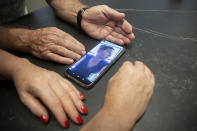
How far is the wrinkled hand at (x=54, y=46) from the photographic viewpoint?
1.98 feet

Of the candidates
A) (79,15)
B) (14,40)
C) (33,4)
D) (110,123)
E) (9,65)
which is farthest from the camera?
(33,4)

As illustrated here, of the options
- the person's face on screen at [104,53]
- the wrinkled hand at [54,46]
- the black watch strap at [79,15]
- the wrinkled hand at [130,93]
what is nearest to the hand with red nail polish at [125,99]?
the wrinkled hand at [130,93]

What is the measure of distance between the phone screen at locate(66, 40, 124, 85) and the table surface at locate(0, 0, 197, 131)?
3 cm

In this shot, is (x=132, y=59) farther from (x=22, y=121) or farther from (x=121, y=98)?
(x=22, y=121)

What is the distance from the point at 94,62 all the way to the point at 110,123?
0.24 m

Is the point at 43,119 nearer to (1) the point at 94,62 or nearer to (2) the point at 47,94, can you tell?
(2) the point at 47,94

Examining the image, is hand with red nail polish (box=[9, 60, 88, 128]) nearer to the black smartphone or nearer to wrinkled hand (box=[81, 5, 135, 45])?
the black smartphone

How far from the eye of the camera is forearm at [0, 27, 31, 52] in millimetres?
649

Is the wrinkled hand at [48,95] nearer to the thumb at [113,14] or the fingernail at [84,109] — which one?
the fingernail at [84,109]

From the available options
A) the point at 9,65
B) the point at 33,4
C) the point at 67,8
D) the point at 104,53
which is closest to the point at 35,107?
the point at 9,65

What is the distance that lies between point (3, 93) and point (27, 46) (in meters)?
0.21

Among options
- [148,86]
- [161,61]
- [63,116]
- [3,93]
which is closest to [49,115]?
[63,116]

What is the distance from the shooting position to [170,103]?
48 centimetres

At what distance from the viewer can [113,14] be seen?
0.69m
